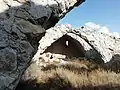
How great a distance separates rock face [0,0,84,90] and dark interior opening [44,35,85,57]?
1414 centimetres

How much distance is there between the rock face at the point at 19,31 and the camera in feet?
20.7

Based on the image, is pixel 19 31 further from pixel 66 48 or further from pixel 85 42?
pixel 66 48

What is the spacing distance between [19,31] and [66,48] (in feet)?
53.5

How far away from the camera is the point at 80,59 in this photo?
20406mm

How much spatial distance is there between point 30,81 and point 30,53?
3219mm

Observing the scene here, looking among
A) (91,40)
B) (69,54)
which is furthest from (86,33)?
(69,54)

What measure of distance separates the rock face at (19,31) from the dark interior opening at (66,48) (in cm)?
1414

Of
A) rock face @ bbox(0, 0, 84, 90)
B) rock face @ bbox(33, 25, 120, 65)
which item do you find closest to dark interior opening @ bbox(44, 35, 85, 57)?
rock face @ bbox(33, 25, 120, 65)

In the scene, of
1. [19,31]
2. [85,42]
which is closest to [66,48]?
[85,42]

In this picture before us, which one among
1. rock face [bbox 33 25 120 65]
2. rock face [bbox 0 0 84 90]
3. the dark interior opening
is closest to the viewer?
rock face [bbox 0 0 84 90]

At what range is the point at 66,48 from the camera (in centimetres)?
2289

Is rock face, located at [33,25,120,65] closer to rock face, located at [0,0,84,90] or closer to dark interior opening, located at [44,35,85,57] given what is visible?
dark interior opening, located at [44,35,85,57]

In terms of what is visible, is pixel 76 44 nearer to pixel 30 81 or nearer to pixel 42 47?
pixel 42 47

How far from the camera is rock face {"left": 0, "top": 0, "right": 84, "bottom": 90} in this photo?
6297 mm
